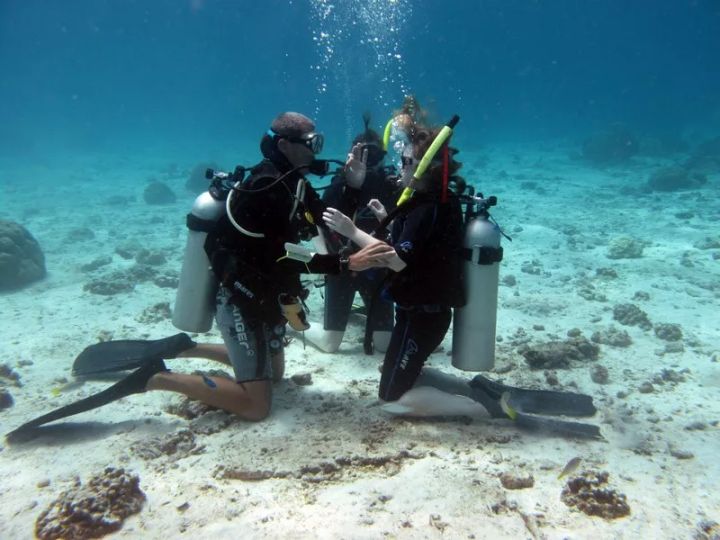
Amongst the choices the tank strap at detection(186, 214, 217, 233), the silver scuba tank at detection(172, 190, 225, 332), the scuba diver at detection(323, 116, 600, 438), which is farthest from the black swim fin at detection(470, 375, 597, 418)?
the tank strap at detection(186, 214, 217, 233)

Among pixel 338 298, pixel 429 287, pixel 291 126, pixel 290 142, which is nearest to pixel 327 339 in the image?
pixel 338 298

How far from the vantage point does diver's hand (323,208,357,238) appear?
3.63 m

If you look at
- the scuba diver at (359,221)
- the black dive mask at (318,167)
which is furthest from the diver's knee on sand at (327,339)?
the black dive mask at (318,167)

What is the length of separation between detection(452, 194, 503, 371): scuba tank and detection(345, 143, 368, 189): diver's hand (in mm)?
1324

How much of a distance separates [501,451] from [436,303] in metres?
1.46

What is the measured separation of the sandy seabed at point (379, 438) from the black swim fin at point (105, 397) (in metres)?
0.15

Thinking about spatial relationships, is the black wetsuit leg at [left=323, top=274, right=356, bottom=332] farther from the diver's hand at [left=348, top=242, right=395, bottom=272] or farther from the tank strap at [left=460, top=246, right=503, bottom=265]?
the diver's hand at [left=348, top=242, right=395, bottom=272]

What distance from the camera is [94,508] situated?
2.89 meters

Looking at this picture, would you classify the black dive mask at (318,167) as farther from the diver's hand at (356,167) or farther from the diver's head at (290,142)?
the diver's hand at (356,167)

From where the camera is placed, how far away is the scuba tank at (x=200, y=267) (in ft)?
15.1

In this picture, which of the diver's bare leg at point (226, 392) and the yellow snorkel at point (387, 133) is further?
the yellow snorkel at point (387, 133)

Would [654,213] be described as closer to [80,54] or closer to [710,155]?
[710,155]

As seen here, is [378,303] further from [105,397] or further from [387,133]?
[105,397]

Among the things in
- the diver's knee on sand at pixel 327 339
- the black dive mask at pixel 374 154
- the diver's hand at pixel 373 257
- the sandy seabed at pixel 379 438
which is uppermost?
the black dive mask at pixel 374 154
